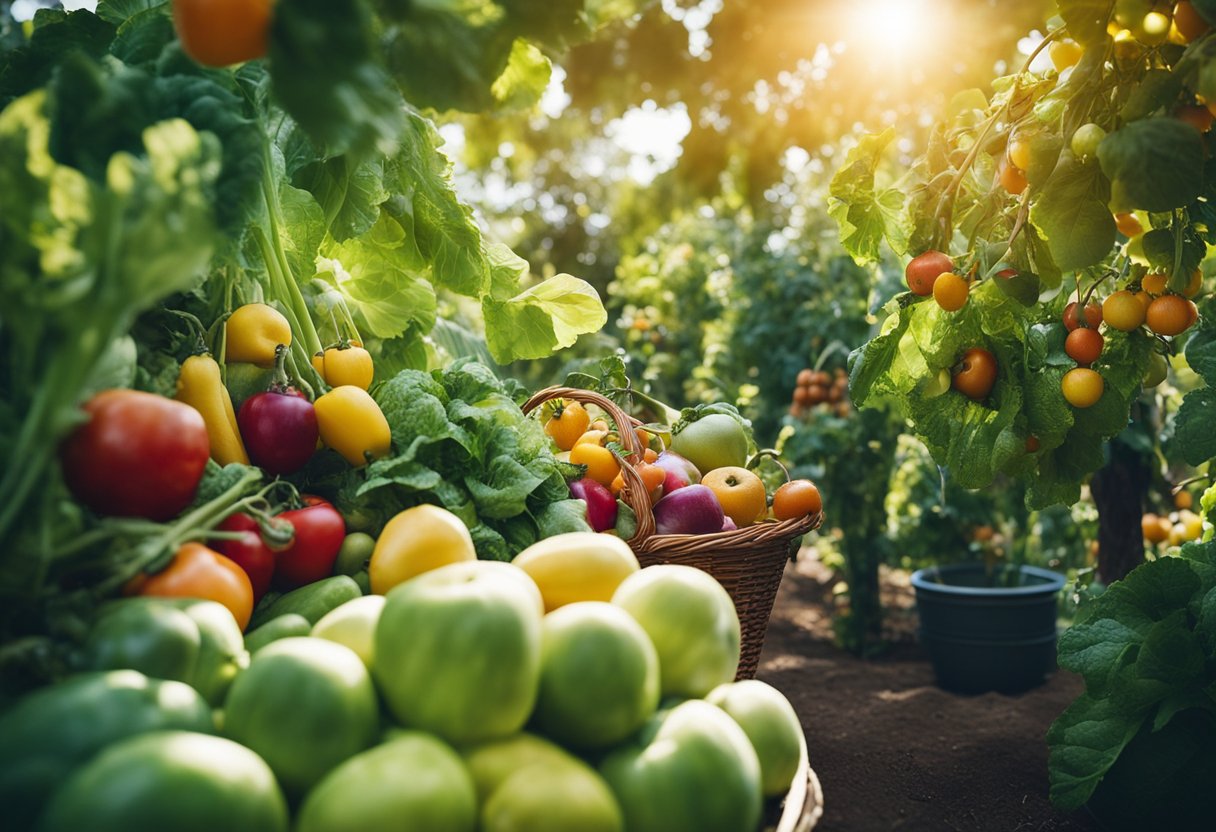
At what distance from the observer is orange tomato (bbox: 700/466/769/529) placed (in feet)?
6.32

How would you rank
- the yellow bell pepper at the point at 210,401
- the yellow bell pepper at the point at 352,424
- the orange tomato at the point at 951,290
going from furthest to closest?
the orange tomato at the point at 951,290
the yellow bell pepper at the point at 352,424
the yellow bell pepper at the point at 210,401

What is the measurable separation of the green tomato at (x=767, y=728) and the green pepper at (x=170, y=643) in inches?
22.5

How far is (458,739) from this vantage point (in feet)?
2.92

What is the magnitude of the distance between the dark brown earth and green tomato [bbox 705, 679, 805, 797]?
4.48 feet

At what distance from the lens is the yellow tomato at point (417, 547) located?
3.96 feet

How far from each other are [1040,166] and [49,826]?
1.62 meters

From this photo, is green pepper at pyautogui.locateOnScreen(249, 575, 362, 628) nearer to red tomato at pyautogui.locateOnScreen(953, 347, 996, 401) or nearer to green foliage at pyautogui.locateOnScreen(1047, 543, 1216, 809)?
red tomato at pyautogui.locateOnScreen(953, 347, 996, 401)

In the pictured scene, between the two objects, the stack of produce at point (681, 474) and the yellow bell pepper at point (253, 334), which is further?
the stack of produce at point (681, 474)

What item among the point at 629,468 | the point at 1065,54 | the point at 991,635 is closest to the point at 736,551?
the point at 629,468

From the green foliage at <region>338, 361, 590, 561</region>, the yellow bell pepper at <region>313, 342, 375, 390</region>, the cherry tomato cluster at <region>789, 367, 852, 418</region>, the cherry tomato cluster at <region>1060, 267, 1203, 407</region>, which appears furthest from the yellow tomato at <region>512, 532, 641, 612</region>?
the cherry tomato cluster at <region>789, 367, 852, 418</region>

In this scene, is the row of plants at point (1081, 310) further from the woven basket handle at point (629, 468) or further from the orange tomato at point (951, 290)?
the woven basket handle at point (629, 468)

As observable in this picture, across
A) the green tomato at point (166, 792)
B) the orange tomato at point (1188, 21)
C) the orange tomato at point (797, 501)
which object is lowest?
the green tomato at point (166, 792)

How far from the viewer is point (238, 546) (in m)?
1.17

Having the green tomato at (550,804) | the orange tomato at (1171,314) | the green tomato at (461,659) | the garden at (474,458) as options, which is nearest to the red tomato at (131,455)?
the garden at (474,458)
